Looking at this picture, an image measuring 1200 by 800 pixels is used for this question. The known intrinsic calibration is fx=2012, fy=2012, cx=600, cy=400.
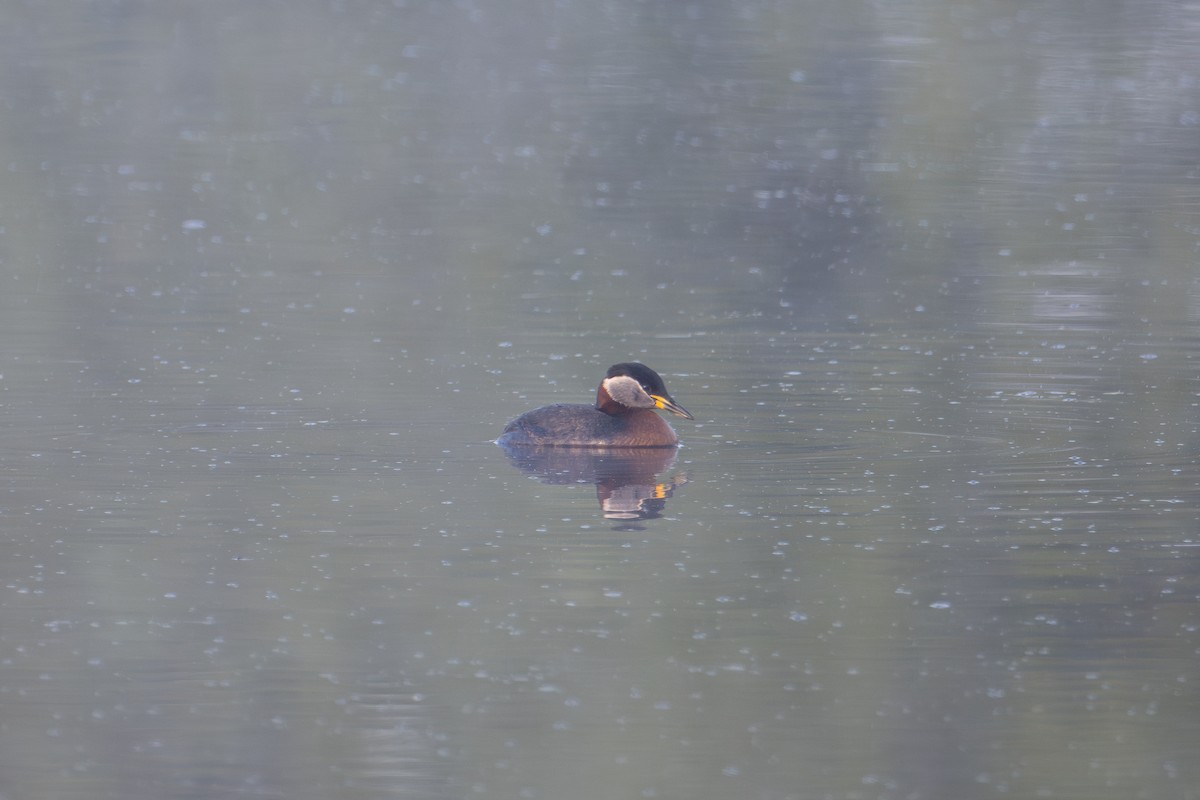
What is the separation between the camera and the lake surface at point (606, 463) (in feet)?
19.5

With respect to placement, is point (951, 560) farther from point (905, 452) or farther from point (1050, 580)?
point (905, 452)

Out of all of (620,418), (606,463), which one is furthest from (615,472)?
(620,418)

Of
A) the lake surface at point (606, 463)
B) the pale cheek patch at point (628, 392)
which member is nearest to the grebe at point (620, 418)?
the pale cheek patch at point (628, 392)

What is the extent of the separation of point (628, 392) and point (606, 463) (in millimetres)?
442

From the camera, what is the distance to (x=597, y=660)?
6.47m

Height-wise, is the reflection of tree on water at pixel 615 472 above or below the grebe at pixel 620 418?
below

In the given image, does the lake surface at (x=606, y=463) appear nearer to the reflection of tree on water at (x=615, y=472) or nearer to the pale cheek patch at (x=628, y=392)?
the reflection of tree on water at (x=615, y=472)

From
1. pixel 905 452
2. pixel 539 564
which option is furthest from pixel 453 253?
pixel 539 564

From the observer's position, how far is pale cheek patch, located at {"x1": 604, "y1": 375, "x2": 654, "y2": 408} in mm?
Result: 9727

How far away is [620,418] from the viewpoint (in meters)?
9.80

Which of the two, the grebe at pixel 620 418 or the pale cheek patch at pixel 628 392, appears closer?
the grebe at pixel 620 418

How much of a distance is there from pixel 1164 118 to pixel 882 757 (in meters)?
17.5

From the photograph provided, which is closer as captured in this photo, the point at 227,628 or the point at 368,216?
the point at 227,628

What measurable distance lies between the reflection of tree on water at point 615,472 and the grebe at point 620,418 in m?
0.05
